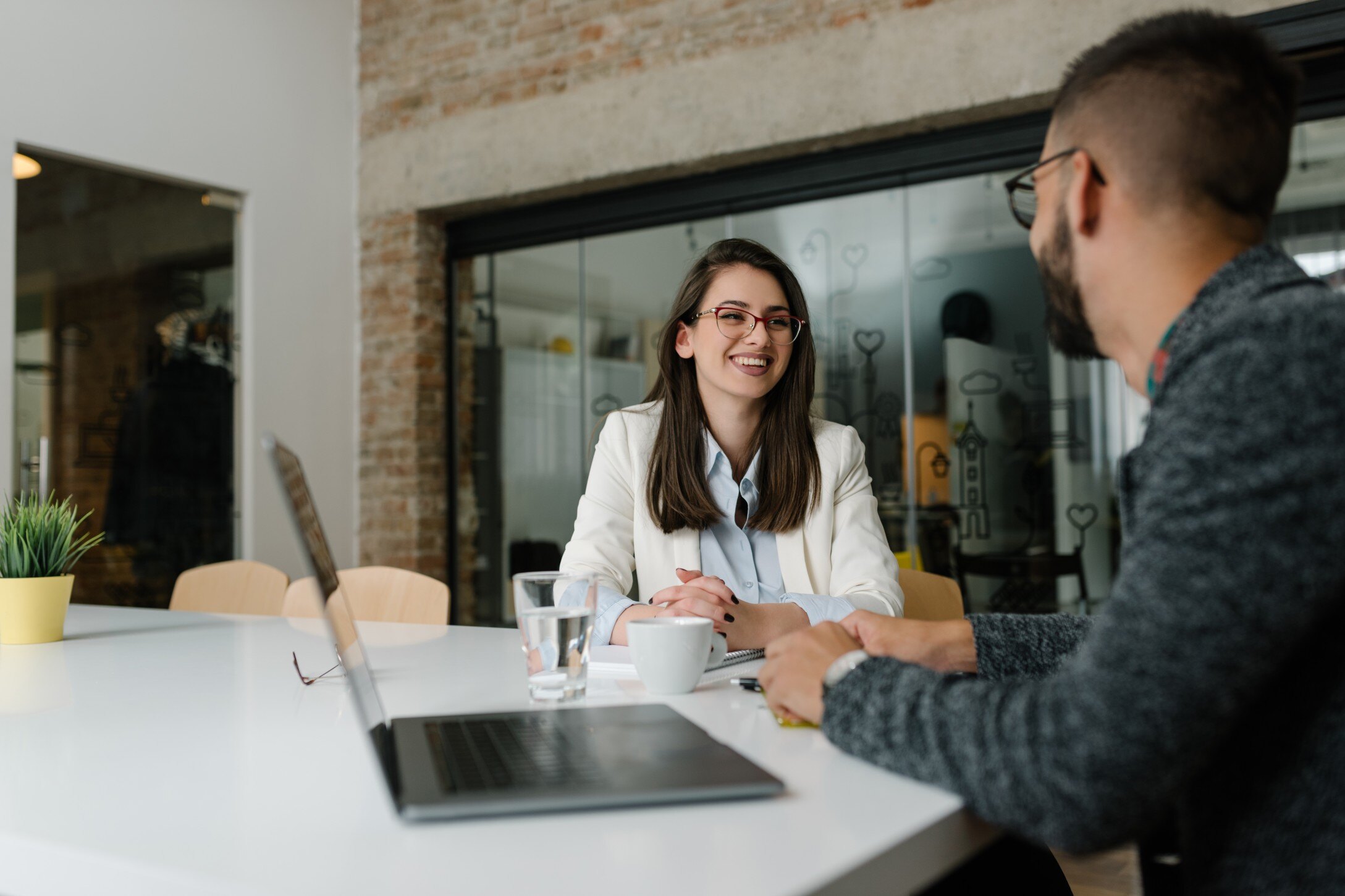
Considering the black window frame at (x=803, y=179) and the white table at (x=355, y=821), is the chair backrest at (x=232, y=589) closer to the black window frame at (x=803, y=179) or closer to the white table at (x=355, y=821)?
the white table at (x=355, y=821)

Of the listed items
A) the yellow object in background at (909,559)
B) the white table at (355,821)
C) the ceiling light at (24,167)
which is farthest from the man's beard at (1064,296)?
the ceiling light at (24,167)

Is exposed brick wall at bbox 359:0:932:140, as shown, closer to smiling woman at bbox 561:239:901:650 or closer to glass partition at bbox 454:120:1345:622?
glass partition at bbox 454:120:1345:622

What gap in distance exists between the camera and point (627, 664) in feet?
4.35

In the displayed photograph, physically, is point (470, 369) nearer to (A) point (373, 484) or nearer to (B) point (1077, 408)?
(A) point (373, 484)

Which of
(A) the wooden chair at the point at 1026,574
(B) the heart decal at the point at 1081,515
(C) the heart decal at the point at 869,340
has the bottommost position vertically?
(A) the wooden chair at the point at 1026,574

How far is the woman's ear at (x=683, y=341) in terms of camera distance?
2057 millimetres

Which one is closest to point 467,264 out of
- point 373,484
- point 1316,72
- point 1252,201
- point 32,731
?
point 373,484

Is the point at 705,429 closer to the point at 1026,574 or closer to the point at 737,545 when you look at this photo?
the point at 737,545

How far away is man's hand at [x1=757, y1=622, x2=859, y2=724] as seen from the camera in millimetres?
928

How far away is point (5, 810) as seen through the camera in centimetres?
77

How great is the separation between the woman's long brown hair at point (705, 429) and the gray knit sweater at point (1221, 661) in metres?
1.13

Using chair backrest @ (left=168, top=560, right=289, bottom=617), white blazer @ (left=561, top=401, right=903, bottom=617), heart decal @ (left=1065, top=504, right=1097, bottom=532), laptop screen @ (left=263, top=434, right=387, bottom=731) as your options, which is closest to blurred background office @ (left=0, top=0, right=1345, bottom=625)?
heart decal @ (left=1065, top=504, right=1097, bottom=532)

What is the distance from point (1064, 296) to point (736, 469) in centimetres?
114

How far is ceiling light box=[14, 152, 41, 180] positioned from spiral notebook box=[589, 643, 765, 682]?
328cm
